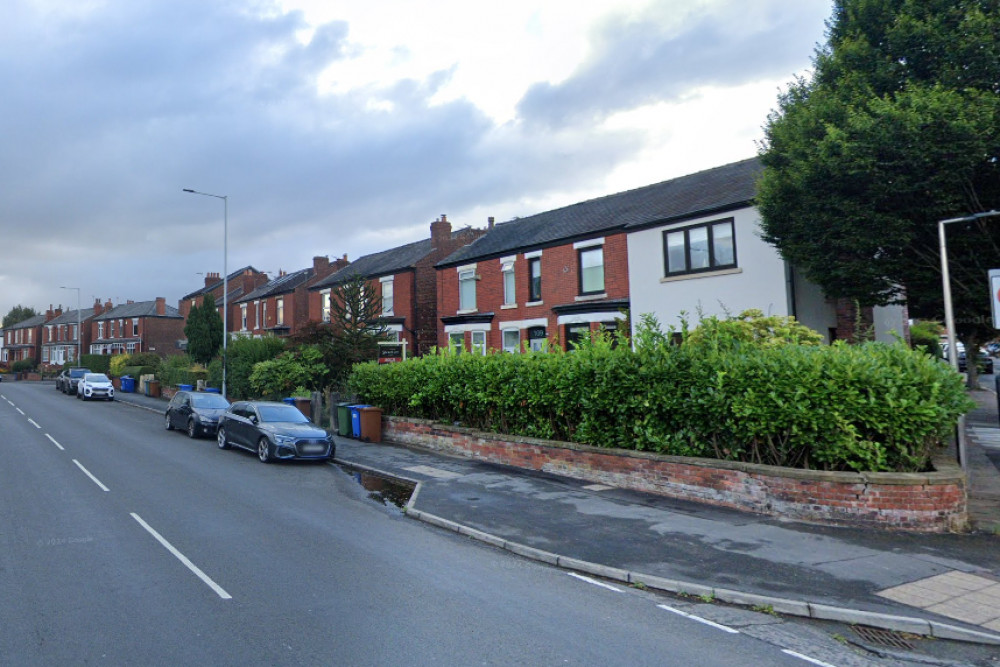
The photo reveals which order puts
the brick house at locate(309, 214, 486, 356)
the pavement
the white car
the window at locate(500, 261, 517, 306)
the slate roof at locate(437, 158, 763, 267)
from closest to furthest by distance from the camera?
the pavement < the slate roof at locate(437, 158, 763, 267) < the window at locate(500, 261, 517, 306) < the brick house at locate(309, 214, 486, 356) < the white car

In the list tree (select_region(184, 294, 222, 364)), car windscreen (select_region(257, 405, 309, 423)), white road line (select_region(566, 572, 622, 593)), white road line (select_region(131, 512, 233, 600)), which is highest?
tree (select_region(184, 294, 222, 364))

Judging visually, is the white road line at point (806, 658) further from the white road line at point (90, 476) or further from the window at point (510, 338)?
the window at point (510, 338)

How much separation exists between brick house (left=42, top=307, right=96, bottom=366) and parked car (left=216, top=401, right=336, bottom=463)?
72937 mm

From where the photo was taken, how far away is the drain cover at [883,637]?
5688mm

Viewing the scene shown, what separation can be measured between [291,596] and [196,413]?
16264 millimetres

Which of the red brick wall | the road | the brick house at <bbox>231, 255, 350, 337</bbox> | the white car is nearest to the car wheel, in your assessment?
the road

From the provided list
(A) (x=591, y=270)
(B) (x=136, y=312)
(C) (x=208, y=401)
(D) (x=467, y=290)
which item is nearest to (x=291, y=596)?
(C) (x=208, y=401)

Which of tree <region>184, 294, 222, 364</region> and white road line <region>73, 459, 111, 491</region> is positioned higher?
tree <region>184, 294, 222, 364</region>

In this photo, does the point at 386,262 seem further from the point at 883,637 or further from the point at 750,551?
the point at 883,637

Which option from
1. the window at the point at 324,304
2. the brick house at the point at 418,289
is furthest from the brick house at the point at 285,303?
the brick house at the point at 418,289

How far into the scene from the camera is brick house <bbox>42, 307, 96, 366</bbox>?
79.1 meters

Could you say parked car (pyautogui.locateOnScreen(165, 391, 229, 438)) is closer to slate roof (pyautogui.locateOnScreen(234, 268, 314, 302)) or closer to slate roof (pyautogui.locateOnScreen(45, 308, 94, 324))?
slate roof (pyautogui.locateOnScreen(234, 268, 314, 302))

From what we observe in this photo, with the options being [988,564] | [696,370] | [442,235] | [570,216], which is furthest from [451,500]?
[442,235]

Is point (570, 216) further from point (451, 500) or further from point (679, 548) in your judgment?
point (679, 548)
